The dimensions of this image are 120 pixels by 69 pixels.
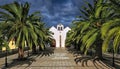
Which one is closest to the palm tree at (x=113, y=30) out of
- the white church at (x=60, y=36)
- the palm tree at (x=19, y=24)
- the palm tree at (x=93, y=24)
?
the palm tree at (x=93, y=24)

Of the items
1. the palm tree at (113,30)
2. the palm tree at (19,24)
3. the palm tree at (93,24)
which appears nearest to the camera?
the palm tree at (113,30)

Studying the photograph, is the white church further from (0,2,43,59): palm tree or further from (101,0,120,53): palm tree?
(101,0,120,53): palm tree

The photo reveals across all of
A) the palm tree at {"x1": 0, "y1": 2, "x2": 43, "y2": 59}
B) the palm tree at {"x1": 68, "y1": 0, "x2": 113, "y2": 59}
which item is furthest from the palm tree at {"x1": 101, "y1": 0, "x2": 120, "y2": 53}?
the palm tree at {"x1": 0, "y1": 2, "x2": 43, "y2": 59}

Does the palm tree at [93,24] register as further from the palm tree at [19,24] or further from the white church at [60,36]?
the white church at [60,36]

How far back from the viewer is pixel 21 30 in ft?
99.8

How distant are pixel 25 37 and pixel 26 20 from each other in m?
3.08

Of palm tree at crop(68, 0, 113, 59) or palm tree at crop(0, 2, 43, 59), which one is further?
palm tree at crop(0, 2, 43, 59)

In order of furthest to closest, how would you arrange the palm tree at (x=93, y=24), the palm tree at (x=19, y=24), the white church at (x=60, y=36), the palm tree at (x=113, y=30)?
1. the white church at (x=60, y=36)
2. the palm tree at (x=19, y=24)
3. the palm tree at (x=93, y=24)
4. the palm tree at (x=113, y=30)

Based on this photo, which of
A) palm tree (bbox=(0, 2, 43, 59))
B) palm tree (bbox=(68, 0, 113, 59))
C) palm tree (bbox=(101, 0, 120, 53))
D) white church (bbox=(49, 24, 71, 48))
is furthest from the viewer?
white church (bbox=(49, 24, 71, 48))

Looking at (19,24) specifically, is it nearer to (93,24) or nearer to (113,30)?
(93,24)

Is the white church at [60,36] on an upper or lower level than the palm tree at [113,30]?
upper

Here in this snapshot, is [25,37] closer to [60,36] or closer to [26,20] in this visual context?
[26,20]

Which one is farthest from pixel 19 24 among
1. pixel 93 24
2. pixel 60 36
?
pixel 60 36

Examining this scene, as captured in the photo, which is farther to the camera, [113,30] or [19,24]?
[19,24]
